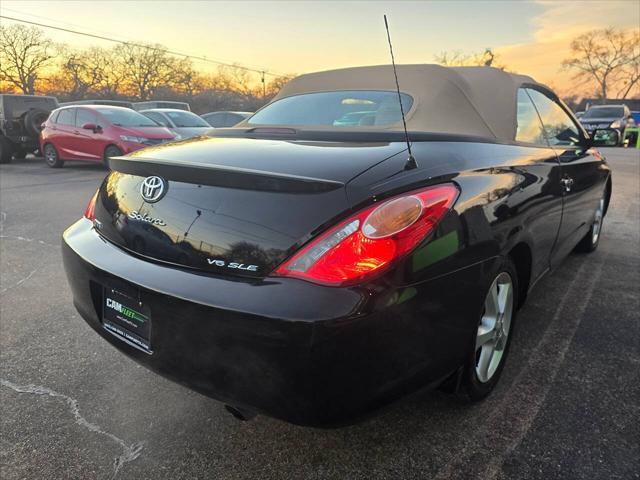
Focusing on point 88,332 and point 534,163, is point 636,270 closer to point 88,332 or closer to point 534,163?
point 534,163

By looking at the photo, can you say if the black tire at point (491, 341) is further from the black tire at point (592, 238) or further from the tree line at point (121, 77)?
the tree line at point (121, 77)

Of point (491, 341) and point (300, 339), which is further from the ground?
point (300, 339)

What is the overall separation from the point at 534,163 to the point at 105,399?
251cm

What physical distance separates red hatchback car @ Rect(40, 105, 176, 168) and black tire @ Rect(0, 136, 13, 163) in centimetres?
209

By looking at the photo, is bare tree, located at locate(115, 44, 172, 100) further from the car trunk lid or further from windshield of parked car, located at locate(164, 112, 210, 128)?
the car trunk lid

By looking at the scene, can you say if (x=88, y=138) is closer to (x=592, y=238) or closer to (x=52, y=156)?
(x=52, y=156)

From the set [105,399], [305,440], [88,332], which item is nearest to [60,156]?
[88,332]

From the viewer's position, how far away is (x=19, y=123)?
13.5 meters

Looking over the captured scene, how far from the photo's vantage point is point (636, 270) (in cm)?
413

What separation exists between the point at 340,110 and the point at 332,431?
180 cm

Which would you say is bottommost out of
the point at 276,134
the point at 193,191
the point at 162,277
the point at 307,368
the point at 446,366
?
the point at 446,366

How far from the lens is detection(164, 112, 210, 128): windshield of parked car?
502 inches

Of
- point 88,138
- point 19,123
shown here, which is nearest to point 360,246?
point 88,138

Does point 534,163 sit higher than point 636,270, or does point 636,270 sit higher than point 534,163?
point 534,163
